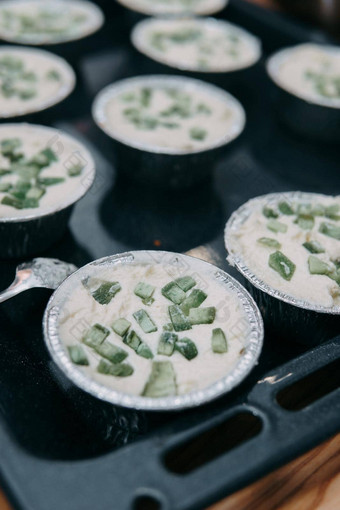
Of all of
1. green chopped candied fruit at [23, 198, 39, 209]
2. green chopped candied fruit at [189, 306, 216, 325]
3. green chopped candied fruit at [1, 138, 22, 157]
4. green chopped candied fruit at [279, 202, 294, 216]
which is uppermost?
green chopped candied fruit at [279, 202, 294, 216]

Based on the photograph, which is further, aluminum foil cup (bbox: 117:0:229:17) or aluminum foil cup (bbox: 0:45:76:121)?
aluminum foil cup (bbox: 117:0:229:17)

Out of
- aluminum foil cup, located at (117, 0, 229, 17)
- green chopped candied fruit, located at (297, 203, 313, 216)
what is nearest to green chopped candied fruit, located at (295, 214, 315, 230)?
green chopped candied fruit, located at (297, 203, 313, 216)

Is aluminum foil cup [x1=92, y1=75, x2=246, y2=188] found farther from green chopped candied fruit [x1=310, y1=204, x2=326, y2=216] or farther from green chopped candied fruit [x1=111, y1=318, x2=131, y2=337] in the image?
green chopped candied fruit [x1=111, y1=318, x2=131, y2=337]

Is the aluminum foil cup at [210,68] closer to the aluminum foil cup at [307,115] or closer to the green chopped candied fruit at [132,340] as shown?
the aluminum foil cup at [307,115]

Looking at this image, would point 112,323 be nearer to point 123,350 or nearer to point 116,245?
point 123,350

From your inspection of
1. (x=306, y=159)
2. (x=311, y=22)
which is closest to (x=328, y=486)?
(x=306, y=159)

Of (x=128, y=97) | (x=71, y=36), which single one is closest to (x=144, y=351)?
(x=128, y=97)
